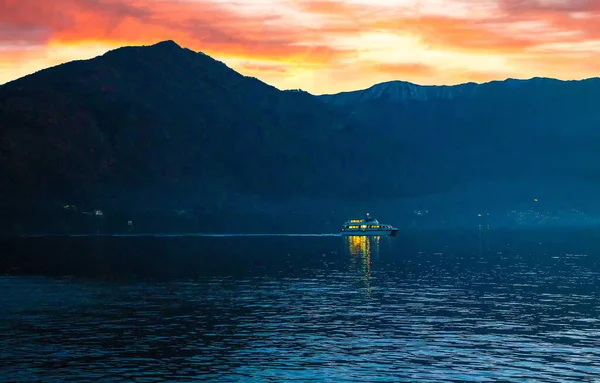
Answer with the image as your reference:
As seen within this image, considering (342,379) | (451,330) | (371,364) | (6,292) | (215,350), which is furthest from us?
(6,292)

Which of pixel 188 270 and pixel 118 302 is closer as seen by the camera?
pixel 118 302

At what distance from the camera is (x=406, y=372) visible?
66812mm

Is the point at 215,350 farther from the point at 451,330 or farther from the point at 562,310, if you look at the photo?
the point at 562,310

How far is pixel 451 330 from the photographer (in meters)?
87.1

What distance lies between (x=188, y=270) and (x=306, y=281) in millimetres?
34483

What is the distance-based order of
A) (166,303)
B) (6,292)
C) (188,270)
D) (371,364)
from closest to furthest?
(371,364)
(166,303)
(6,292)
(188,270)

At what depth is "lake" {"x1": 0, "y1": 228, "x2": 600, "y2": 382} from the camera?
67938mm

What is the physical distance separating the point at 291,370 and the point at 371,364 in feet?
23.2

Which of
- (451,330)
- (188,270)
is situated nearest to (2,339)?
(451,330)

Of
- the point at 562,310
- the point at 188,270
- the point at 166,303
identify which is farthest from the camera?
the point at 188,270

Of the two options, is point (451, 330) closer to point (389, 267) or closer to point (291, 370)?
point (291, 370)

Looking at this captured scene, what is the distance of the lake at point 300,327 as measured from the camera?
67938 millimetres

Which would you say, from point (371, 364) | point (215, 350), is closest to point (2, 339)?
point (215, 350)

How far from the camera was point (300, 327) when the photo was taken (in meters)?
89.6
